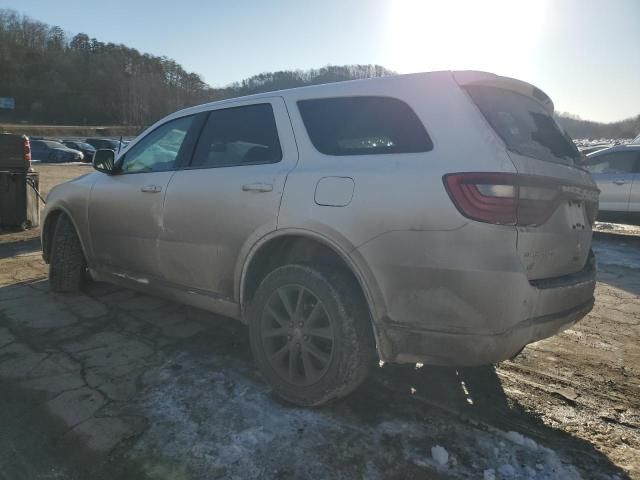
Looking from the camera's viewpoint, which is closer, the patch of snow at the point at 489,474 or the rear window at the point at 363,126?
the patch of snow at the point at 489,474

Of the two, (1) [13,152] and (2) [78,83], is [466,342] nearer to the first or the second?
(1) [13,152]

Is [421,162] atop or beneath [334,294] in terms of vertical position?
atop

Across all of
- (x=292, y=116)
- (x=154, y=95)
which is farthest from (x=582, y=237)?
(x=154, y=95)

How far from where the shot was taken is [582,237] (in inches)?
97.3

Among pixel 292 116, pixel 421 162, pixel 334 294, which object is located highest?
pixel 292 116

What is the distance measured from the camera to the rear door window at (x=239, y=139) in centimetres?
288

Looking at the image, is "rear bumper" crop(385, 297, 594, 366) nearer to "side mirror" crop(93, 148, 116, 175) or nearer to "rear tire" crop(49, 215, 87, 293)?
"side mirror" crop(93, 148, 116, 175)

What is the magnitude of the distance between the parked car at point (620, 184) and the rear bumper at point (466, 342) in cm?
794

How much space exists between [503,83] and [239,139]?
163 cm

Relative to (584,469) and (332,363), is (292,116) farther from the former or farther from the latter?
(584,469)

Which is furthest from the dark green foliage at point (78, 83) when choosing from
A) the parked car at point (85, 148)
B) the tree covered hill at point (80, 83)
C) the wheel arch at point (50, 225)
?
the wheel arch at point (50, 225)

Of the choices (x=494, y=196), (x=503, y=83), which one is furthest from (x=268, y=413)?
(x=503, y=83)

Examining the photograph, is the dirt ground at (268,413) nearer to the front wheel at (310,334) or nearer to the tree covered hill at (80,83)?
the front wheel at (310,334)

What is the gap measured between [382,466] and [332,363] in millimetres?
526
